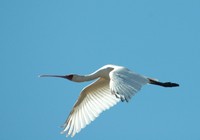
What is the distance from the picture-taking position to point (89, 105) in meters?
18.0

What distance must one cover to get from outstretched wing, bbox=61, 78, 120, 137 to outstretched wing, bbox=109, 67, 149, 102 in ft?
8.59

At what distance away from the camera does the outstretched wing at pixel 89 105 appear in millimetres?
17562

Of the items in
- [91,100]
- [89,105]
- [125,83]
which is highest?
[91,100]

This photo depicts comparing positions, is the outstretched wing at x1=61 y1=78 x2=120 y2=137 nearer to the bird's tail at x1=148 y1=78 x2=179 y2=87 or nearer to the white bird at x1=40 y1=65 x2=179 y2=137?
the white bird at x1=40 y1=65 x2=179 y2=137

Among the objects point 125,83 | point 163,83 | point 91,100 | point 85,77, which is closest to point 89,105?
point 91,100

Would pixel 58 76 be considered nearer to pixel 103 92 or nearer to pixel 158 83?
pixel 103 92

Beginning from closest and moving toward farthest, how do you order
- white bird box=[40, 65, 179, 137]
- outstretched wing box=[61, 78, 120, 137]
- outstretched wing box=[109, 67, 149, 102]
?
outstretched wing box=[109, 67, 149, 102] < white bird box=[40, 65, 179, 137] < outstretched wing box=[61, 78, 120, 137]

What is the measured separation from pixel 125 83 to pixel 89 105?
4056 mm

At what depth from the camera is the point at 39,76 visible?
1848 cm

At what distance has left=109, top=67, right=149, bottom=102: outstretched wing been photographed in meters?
13.5

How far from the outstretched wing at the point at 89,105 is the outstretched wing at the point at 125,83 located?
2619 mm

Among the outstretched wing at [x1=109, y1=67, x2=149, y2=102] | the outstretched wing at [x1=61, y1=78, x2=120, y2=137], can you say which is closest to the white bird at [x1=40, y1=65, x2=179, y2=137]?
the outstretched wing at [x1=61, y1=78, x2=120, y2=137]

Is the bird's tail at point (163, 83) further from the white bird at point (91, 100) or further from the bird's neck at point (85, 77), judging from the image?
the bird's neck at point (85, 77)

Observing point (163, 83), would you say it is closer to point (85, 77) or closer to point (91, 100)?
point (91, 100)
